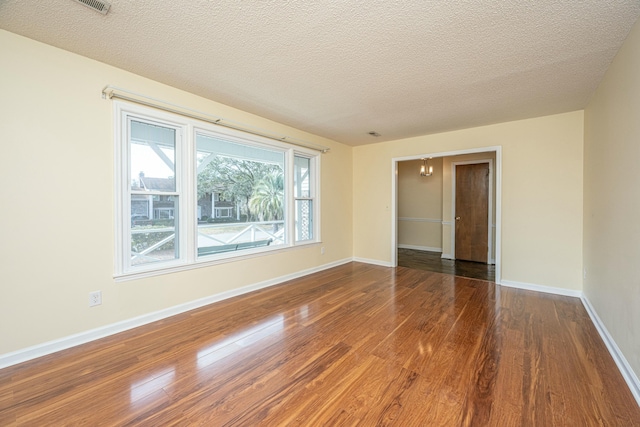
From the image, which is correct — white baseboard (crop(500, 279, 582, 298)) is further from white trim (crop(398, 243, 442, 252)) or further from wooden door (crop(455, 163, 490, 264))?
white trim (crop(398, 243, 442, 252))

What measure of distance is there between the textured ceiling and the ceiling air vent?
0.05 m

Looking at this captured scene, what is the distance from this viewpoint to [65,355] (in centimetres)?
220

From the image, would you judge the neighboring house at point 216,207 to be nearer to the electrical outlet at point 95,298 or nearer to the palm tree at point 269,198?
the palm tree at point 269,198

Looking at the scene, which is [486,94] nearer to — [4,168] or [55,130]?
[55,130]

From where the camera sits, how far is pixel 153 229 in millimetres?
2904

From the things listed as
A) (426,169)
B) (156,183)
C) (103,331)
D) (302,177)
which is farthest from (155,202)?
(426,169)

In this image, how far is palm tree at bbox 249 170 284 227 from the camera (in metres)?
4.07

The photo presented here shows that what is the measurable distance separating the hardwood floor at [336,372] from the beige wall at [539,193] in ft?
2.51

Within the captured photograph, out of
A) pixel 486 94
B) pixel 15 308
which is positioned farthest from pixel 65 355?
pixel 486 94

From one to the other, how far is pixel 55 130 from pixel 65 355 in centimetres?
187

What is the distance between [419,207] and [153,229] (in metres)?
6.34

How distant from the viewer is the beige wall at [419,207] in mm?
7016

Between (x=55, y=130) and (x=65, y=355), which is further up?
(x=55, y=130)

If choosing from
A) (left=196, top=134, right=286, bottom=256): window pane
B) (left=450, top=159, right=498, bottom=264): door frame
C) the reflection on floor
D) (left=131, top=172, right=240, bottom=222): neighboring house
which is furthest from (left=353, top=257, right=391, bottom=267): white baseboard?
(left=131, top=172, right=240, bottom=222): neighboring house
